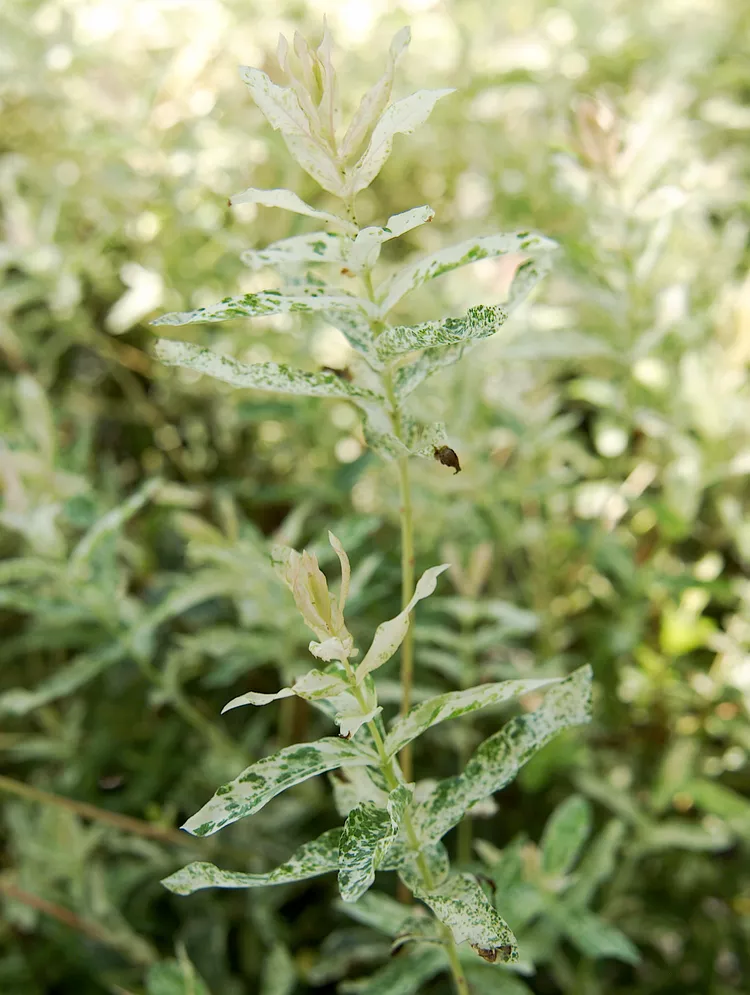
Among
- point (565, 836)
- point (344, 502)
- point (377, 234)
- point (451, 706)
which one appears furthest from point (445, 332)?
point (344, 502)

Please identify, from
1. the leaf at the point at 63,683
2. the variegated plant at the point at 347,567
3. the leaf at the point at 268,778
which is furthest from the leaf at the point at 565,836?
the leaf at the point at 63,683

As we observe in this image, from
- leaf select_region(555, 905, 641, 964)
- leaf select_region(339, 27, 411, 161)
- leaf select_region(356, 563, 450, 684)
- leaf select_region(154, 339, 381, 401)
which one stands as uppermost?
leaf select_region(339, 27, 411, 161)

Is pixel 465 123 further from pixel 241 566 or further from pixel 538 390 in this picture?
pixel 241 566

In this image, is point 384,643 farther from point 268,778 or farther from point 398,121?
point 398,121

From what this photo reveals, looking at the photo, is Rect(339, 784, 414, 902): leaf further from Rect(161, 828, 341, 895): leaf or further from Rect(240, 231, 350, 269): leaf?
Rect(240, 231, 350, 269): leaf

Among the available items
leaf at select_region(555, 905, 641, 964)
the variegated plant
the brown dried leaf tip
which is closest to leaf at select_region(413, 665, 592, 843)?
the variegated plant

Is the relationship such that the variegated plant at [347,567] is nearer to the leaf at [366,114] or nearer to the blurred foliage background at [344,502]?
the leaf at [366,114]
